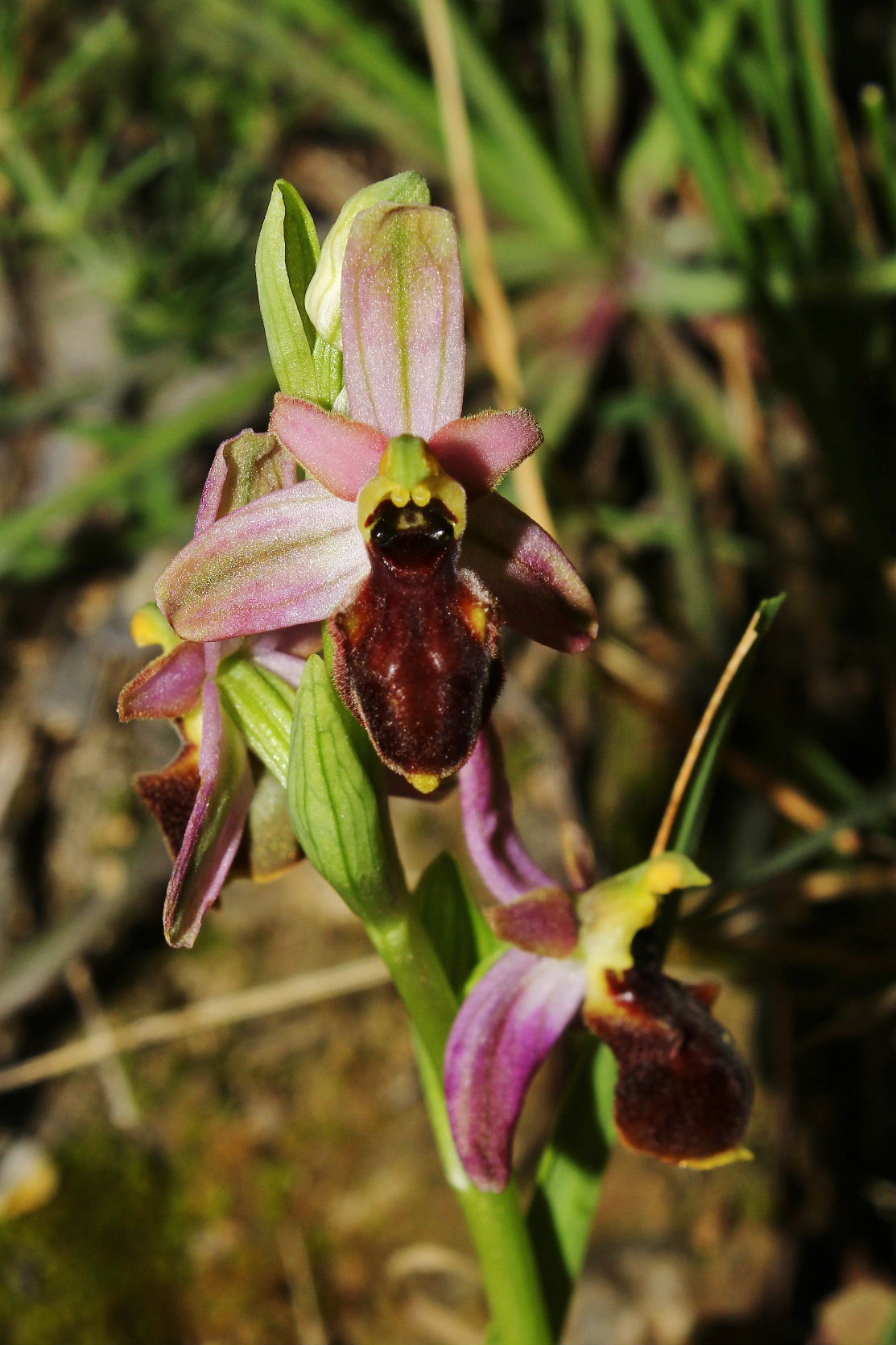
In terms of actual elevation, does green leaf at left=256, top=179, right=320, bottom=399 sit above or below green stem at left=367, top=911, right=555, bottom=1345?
above

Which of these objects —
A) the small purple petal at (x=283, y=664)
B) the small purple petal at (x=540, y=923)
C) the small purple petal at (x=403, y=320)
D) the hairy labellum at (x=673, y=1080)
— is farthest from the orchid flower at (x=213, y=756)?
the hairy labellum at (x=673, y=1080)

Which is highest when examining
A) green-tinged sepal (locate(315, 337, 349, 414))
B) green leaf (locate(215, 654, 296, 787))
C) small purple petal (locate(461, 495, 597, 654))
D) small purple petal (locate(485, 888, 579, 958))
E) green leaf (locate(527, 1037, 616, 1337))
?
green-tinged sepal (locate(315, 337, 349, 414))

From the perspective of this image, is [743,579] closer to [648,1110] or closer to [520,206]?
[520,206]

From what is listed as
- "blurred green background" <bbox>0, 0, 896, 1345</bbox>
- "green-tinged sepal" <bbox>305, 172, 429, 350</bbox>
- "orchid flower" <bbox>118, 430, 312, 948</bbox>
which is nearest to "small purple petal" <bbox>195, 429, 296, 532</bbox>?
"orchid flower" <bbox>118, 430, 312, 948</bbox>

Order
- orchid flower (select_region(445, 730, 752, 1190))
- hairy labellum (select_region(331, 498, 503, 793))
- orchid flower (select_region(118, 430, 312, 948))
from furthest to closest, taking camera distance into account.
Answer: orchid flower (select_region(445, 730, 752, 1190)), orchid flower (select_region(118, 430, 312, 948)), hairy labellum (select_region(331, 498, 503, 793))

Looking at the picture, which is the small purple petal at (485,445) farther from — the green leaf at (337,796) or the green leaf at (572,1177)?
the green leaf at (572,1177)

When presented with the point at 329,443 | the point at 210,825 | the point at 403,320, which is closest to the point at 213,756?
the point at 210,825

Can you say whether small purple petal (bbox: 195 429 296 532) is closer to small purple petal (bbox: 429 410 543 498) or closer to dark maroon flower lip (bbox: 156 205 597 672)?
dark maroon flower lip (bbox: 156 205 597 672)

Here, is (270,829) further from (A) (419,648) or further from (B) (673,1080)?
(B) (673,1080)
